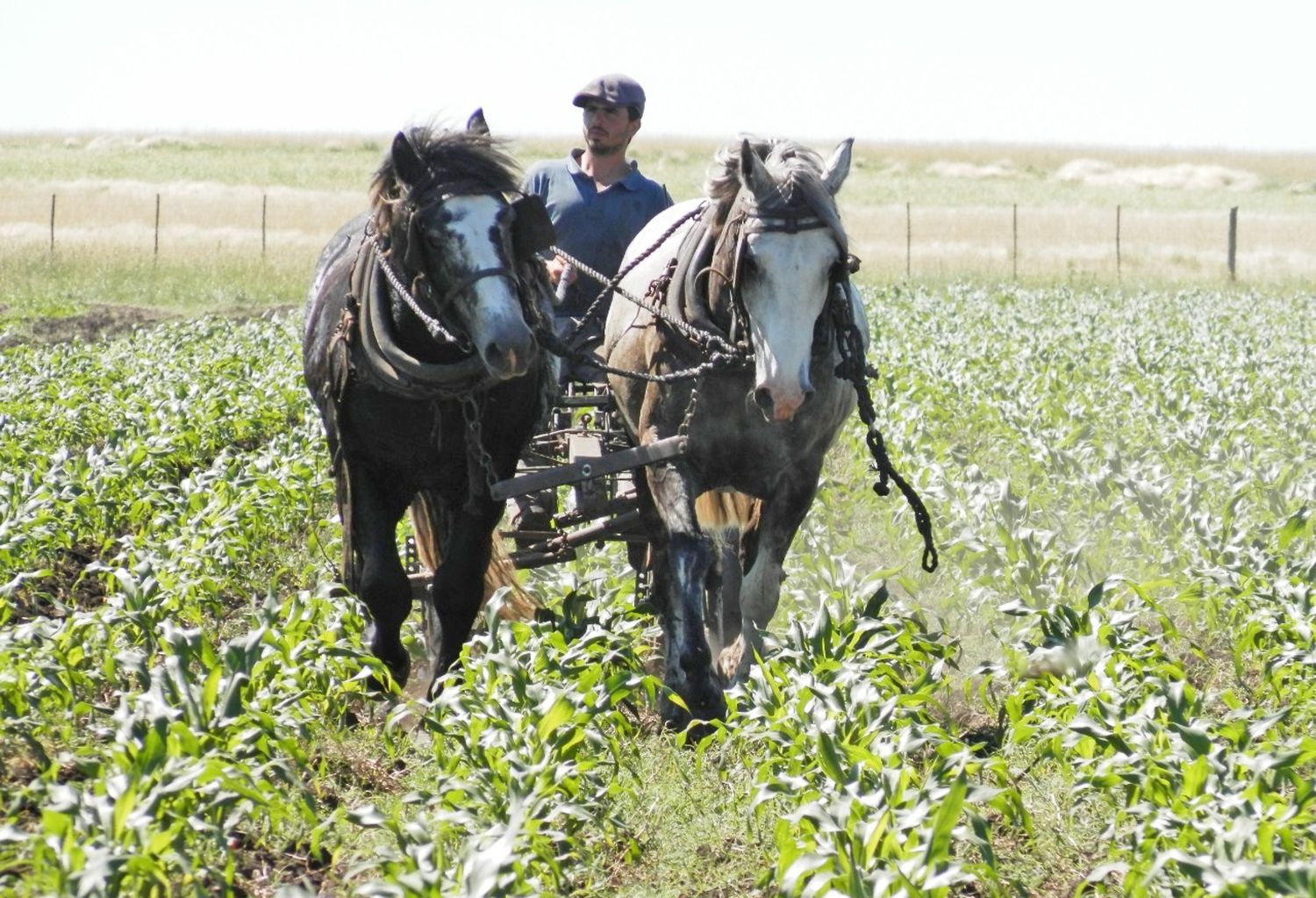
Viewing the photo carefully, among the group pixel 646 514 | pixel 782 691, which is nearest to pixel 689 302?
pixel 646 514

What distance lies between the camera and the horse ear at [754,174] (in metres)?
5.82

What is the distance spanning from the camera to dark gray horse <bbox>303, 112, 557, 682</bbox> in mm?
5617

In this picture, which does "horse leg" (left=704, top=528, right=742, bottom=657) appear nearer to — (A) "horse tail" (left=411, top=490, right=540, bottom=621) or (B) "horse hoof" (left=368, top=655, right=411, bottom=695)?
(A) "horse tail" (left=411, top=490, right=540, bottom=621)

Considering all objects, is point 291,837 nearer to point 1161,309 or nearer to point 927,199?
point 1161,309

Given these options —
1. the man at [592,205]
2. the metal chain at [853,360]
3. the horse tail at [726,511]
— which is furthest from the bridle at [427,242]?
the man at [592,205]

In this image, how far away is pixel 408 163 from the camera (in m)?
5.75

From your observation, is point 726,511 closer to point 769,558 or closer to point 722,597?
point 722,597

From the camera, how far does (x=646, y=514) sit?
22.7 feet

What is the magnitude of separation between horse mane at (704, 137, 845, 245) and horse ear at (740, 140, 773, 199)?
1.2 inches

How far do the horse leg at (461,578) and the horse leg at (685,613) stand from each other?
0.64 meters

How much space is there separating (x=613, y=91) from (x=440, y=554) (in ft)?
7.14

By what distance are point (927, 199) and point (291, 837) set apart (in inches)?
2140

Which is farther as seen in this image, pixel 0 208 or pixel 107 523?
pixel 0 208

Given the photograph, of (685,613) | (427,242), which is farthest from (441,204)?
(685,613)
